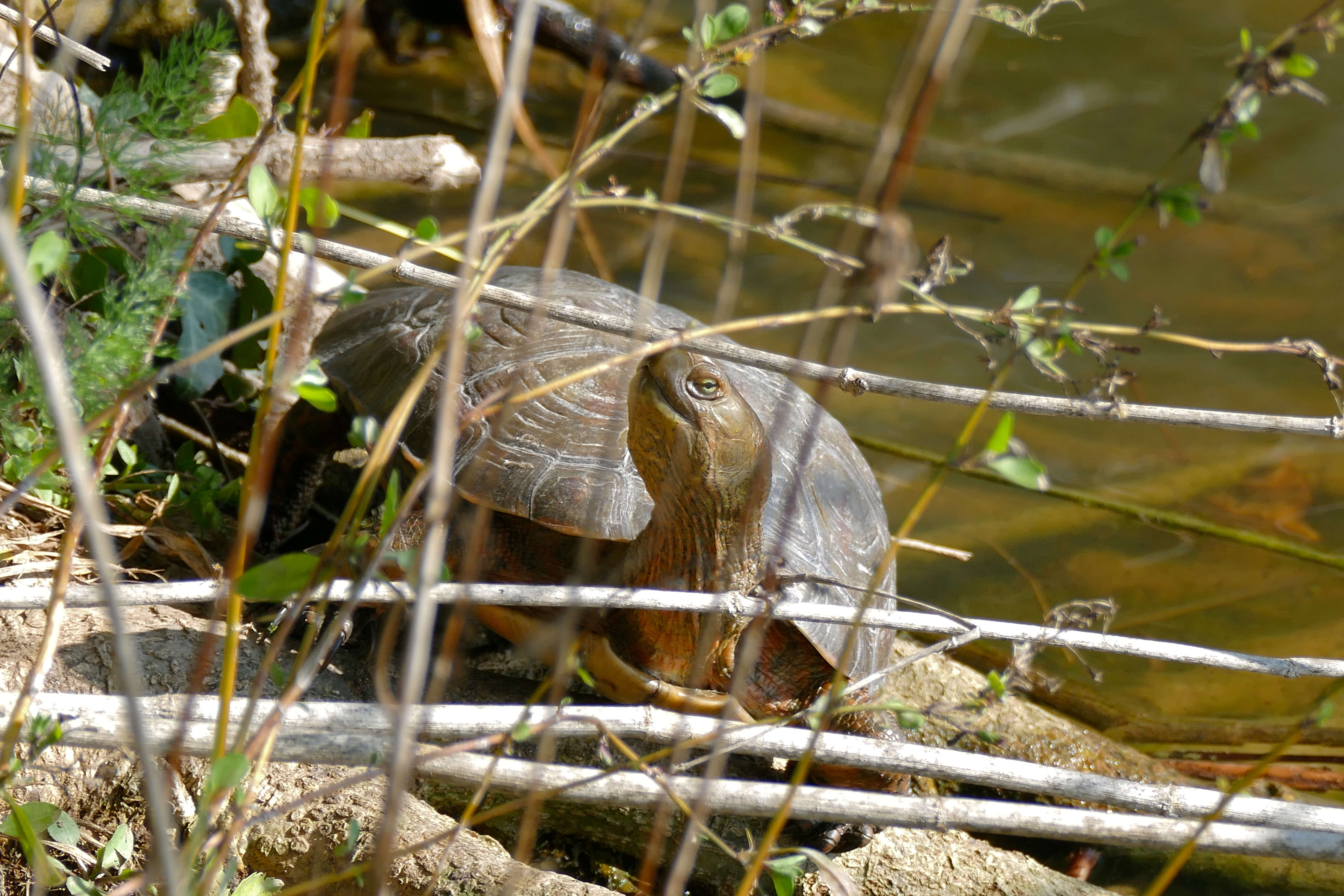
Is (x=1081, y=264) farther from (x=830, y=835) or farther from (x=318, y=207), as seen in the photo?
(x=318, y=207)

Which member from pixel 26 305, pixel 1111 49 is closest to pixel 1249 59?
pixel 26 305

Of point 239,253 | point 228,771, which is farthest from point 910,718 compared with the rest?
point 239,253

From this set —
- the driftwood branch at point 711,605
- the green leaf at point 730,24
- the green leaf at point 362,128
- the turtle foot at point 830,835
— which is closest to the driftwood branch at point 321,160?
the green leaf at point 362,128

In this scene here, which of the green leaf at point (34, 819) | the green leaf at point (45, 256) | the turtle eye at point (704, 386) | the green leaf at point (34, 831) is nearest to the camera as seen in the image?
the green leaf at point (45, 256)

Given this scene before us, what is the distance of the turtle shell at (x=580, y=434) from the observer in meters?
2.47

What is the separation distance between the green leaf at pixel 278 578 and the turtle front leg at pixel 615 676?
1198mm

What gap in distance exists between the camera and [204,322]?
2.91 m

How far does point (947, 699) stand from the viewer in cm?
301

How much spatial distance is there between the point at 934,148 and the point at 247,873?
5973mm

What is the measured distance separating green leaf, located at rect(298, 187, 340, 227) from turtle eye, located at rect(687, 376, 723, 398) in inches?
34.2

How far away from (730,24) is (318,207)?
0.63 metres

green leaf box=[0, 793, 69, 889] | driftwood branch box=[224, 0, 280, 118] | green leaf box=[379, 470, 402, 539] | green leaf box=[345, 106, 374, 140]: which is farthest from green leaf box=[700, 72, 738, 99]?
driftwood branch box=[224, 0, 280, 118]

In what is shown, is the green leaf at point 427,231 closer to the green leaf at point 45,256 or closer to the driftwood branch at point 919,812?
the green leaf at point 45,256

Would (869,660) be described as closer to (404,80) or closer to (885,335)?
(885,335)
